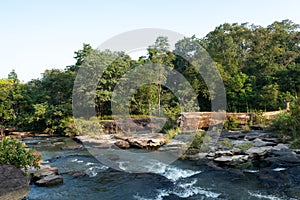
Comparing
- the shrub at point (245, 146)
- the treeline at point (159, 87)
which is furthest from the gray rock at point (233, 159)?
the treeline at point (159, 87)

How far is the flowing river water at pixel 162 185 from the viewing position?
222 inches

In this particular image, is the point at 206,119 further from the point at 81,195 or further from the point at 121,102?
the point at 81,195

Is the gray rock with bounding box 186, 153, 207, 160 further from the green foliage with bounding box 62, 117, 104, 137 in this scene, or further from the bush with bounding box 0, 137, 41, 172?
the green foliage with bounding box 62, 117, 104, 137

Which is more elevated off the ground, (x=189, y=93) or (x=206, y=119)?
(x=189, y=93)

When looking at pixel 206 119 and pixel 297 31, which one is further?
pixel 297 31

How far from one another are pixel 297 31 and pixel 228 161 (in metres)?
25.7

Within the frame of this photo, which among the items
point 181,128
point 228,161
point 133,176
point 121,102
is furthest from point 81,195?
point 121,102

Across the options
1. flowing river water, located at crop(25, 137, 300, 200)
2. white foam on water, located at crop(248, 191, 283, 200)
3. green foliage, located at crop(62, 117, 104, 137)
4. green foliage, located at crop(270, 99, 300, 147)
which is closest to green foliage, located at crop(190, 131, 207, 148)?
flowing river water, located at crop(25, 137, 300, 200)

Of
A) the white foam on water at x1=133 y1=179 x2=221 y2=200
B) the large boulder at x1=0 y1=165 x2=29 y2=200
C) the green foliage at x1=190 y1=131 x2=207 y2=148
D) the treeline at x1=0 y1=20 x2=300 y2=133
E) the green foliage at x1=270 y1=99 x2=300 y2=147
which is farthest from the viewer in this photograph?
the treeline at x1=0 y1=20 x2=300 y2=133

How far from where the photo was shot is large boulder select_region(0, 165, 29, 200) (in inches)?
184

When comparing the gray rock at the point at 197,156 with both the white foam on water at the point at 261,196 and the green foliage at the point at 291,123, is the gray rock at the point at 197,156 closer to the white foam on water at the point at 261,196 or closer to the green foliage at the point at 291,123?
the white foam on water at the point at 261,196

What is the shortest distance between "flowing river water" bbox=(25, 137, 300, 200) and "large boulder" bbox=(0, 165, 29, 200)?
70cm

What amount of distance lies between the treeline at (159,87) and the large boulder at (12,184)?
37.1 ft

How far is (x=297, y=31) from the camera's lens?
90.0 feet
